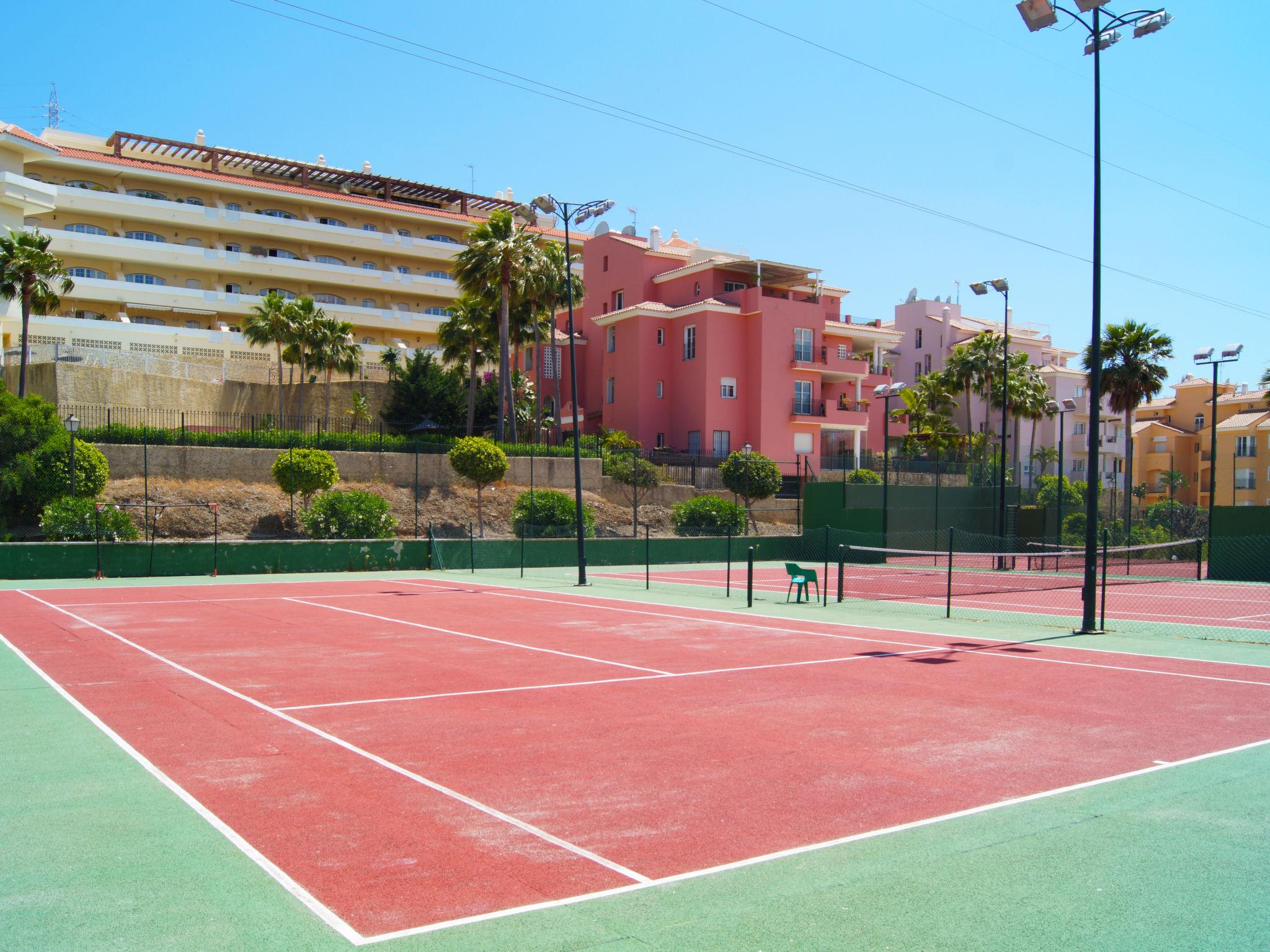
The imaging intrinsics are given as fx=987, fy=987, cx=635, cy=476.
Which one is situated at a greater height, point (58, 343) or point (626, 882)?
point (58, 343)

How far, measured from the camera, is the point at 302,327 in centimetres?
5447

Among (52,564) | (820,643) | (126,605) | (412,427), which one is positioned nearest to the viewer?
(820,643)

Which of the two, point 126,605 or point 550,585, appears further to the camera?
point 550,585

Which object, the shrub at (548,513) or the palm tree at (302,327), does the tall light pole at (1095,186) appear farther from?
the palm tree at (302,327)

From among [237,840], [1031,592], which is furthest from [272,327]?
[237,840]

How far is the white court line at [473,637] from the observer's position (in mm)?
13875

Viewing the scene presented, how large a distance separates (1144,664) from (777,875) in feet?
34.5

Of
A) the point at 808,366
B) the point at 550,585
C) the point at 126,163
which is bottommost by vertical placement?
the point at 550,585

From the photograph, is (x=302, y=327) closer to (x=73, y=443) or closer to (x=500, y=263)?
(x=500, y=263)

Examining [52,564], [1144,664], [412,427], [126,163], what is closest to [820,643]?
[1144,664]

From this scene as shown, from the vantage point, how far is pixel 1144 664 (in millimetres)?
13969

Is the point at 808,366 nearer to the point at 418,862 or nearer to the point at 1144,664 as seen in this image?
Result: the point at 1144,664

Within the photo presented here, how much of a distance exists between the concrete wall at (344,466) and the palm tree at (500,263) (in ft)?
8.92

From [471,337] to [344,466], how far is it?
1629 centimetres
